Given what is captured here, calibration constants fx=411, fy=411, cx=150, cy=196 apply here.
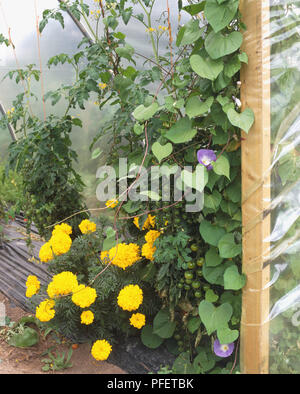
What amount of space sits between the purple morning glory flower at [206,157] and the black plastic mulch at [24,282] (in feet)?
2.83

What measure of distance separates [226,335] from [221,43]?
37.2 inches

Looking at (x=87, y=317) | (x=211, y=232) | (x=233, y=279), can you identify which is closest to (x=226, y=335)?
(x=233, y=279)

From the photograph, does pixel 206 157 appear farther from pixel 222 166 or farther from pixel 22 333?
pixel 22 333

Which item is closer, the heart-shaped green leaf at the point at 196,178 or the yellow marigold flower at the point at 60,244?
the heart-shaped green leaf at the point at 196,178

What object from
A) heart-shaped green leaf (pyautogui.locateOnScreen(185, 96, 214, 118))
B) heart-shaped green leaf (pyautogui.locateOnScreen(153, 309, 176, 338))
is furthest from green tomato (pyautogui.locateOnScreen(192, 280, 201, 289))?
heart-shaped green leaf (pyautogui.locateOnScreen(185, 96, 214, 118))

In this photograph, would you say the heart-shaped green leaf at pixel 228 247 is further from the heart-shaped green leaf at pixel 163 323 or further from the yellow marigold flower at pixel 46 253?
the yellow marigold flower at pixel 46 253

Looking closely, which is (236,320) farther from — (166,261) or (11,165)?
(11,165)

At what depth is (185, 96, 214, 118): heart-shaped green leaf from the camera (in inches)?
50.9

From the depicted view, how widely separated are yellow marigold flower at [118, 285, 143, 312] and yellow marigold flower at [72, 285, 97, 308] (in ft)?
0.37

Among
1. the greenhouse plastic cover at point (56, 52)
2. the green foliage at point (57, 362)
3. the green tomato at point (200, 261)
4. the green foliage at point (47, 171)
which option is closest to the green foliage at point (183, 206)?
the green tomato at point (200, 261)

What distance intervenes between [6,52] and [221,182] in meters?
2.91

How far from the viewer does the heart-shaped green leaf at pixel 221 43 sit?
1.21 meters

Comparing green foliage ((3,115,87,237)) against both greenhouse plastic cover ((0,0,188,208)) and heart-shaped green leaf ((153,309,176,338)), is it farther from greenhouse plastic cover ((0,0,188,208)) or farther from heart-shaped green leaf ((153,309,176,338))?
heart-shaped green leaf ((153,309,176,338))

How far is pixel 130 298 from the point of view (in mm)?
1637
